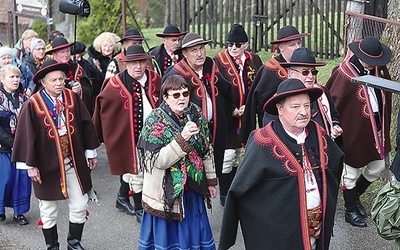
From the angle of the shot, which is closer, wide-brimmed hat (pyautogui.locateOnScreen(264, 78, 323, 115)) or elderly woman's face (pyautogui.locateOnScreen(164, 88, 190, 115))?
wide-brimmed hat (pyautogui.locateOnScreen(264, 78, 323, 115))

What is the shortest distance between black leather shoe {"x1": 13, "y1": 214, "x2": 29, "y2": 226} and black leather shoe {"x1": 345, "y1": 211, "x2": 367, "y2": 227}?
3.58m

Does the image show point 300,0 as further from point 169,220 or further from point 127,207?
point 169,220

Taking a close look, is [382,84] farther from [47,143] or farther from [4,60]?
[4,60]

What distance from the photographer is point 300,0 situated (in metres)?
14.5

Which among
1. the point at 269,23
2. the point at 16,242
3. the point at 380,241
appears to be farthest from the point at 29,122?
the point at 269,23

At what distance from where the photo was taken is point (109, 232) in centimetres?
805

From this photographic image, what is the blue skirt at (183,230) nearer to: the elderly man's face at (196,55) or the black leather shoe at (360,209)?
the elderly man's face at (196,55)

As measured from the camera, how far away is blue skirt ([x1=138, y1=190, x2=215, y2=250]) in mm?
6051

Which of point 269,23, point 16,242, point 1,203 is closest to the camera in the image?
point 16,242

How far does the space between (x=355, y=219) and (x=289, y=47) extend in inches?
76.4

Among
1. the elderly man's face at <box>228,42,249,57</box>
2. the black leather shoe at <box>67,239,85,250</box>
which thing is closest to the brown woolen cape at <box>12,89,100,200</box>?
the black leather shoe at <box>67,239,85,250</box>

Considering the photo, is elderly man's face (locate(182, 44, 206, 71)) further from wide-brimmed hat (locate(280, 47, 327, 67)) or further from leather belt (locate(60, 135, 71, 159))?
leather belt (locate(60, 135, 71, 159))

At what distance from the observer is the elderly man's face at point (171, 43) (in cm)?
990

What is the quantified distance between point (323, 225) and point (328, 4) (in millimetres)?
9409
